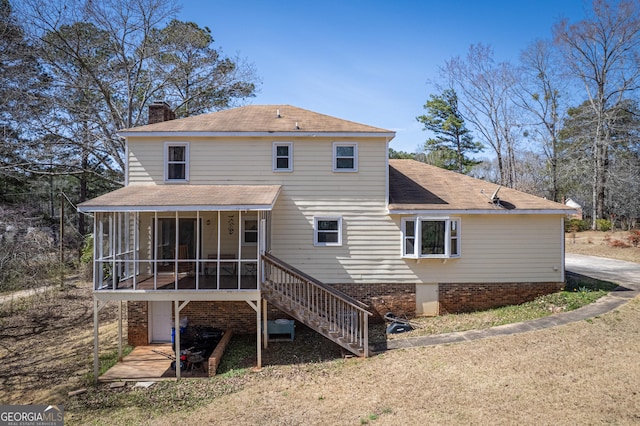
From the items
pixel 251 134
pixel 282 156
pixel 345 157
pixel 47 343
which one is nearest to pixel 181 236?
pixel 251 134

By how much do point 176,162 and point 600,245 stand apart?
2863 centimetres

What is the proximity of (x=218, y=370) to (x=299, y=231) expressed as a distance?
5.07 m

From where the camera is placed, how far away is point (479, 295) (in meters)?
13.1

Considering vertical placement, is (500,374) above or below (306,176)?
below

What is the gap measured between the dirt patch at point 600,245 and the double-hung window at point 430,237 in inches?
625

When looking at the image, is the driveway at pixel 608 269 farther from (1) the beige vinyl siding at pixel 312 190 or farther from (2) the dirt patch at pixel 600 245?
(1) the beige vinyl siding at pixel 312 190

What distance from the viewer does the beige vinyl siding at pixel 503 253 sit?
1295cm

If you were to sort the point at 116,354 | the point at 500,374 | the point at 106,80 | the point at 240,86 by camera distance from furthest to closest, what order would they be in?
1. the point at 240,86
2. the point at 106,80
3. the point at 116,354
4. the point at 500,374

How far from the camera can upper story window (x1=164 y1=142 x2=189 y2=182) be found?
506 inches

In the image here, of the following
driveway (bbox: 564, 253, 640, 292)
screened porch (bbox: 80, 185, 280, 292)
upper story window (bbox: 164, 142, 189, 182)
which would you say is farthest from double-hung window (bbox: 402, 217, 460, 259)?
upper story window (bbox: 164, 142, 189, 182)

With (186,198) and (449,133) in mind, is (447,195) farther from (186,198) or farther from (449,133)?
(449,133)

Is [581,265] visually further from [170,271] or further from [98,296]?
[98,296]

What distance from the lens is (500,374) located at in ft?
26.8

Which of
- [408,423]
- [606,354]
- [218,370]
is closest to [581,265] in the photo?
[606,354]
